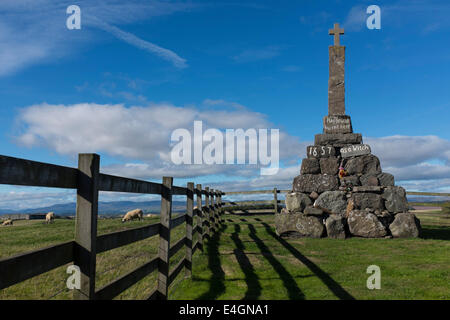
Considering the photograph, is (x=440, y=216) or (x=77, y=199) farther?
(x=440, y=216)

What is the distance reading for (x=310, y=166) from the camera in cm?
1354

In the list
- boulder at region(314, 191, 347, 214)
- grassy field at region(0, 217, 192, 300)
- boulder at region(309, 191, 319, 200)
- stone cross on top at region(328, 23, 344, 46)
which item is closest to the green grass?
grassy field at region(0, 217, 192, 300)

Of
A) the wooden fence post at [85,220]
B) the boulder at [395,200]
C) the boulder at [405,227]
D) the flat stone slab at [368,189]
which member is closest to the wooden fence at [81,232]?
the wooden fence post at [85,220]

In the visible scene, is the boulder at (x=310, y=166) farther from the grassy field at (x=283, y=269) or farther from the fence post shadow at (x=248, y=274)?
the fence post shadow at (x=248, y=274)

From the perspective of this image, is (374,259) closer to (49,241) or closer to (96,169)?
(96,169)

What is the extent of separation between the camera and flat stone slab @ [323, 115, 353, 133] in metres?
14.0

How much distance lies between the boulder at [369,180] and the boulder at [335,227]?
1826 millimetres

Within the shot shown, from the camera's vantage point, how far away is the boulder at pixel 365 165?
1321cm

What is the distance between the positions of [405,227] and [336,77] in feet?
21.4

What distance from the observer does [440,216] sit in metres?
20.0

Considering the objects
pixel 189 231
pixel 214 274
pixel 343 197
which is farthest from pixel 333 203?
pixel 189 231

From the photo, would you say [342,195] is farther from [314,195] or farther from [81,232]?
[81,232]
